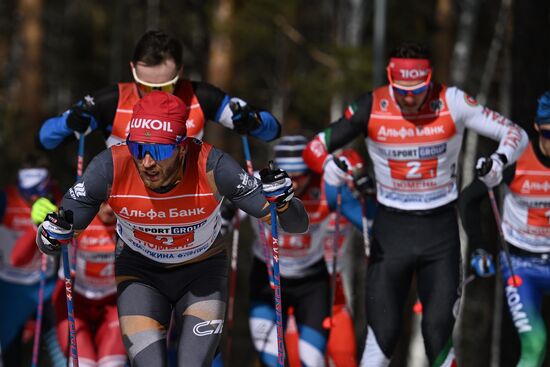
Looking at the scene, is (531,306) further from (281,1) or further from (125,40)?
(125,40)

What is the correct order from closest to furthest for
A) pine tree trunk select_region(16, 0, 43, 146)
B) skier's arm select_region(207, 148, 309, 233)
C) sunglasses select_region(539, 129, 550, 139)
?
1. skier's arm select_region(207, 148, 309, 233)
2. sunglasses select_region(539, 129, 550, 139)
3. pine tree trunk select_region(16, 0, 43, 146)

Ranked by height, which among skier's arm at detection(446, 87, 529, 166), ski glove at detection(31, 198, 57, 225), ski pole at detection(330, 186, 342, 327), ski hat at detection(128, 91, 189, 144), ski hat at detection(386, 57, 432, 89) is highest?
ski hat at detection(128, 91, 189, 144)

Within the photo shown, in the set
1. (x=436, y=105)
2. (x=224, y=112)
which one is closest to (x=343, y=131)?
(x=436, y=105)

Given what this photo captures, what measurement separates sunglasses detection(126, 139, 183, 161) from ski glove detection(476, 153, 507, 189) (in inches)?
89.1

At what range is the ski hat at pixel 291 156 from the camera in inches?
303

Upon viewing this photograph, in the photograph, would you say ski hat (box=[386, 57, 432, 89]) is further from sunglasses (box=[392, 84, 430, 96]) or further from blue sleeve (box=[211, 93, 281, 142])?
blue sleeve (box=[211, 93, 281, 142])

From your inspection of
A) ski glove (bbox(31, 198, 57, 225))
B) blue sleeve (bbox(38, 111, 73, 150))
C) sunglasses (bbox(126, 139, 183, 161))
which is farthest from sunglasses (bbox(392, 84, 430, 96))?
ski glove (bbox(31, 198, 57, 225))

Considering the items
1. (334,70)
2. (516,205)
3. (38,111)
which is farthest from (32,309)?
(38,111)

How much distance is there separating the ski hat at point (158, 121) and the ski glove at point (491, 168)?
7.12ft

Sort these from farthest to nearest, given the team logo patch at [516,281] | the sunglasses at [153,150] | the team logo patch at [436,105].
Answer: the team logo patch at [516,281], the team logo patch at [436,105], the sunglasses at [153,150]

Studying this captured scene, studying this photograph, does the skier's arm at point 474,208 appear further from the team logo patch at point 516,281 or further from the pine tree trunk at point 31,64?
the pine tree trunk at point 31,64

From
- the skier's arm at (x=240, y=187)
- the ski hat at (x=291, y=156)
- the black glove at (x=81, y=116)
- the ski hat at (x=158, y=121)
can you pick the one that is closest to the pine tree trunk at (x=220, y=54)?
the ski hat at (x=291, y=156)

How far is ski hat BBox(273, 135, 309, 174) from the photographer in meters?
7.69

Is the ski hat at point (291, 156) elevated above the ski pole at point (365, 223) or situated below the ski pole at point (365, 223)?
above
